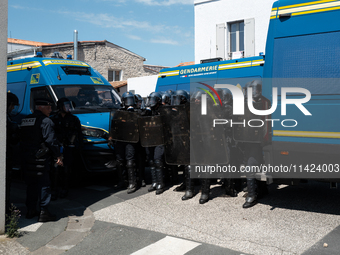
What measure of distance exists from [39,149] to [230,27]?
16.1 meters

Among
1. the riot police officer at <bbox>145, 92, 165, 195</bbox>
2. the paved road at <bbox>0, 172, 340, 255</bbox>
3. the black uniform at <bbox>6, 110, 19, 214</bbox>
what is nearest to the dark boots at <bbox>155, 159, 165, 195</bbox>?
the riot police officer at <bbox>145, 92, 165, 195</bbox>

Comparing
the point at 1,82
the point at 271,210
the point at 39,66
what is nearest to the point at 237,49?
the point at 39,66

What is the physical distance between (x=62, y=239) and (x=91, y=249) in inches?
22.5

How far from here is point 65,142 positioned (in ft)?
22.5

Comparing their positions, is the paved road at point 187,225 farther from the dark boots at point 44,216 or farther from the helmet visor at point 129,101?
the helmet visor at point 129,101

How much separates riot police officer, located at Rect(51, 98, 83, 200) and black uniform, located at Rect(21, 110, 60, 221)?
1543 millimetres

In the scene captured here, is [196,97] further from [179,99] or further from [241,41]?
[241,41]

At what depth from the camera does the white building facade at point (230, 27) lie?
1788 cm

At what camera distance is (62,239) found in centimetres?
465

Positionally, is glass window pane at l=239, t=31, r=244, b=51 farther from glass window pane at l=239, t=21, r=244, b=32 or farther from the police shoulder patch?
the police shoulder patch

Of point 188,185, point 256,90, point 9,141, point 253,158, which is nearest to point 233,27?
point 256,90

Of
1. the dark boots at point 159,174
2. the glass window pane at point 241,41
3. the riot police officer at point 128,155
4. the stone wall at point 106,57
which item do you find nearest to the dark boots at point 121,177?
the riot police officer at point 128,155

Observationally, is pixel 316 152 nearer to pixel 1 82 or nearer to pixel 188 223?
pixel 188 223

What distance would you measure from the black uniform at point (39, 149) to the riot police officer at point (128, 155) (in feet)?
7.13
